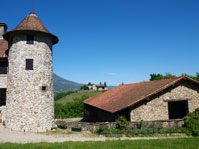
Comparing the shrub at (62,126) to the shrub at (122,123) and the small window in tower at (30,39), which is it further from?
the small window in tower at (30,39)

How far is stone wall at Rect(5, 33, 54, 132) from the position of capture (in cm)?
1559

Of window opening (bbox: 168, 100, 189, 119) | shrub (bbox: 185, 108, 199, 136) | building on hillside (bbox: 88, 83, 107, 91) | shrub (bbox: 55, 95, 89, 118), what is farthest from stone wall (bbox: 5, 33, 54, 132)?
building on hillside (bbox: 88, 83, 107, 91)

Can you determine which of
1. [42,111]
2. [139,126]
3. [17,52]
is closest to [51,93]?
[42,111]

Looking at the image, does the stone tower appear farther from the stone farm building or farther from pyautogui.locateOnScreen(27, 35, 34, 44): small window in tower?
the stone farm building

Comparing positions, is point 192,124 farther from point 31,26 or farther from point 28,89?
point 31,26

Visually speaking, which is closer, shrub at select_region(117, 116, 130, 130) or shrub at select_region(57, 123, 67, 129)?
shrub at select_region(117, 116, 130, 130)

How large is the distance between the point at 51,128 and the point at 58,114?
31.2 ft

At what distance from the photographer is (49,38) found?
704 inches

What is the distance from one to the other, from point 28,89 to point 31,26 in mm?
6707

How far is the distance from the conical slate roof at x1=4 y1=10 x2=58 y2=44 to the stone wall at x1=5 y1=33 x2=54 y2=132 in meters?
0.64

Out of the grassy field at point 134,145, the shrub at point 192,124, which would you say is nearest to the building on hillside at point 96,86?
the shrub at point 192,124

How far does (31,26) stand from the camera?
55.0 ft

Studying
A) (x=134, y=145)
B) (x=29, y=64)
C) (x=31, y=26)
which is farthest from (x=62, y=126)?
(x=31, y=26)

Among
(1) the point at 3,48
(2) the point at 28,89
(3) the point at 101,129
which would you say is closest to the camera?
(3) the point at 101,129
